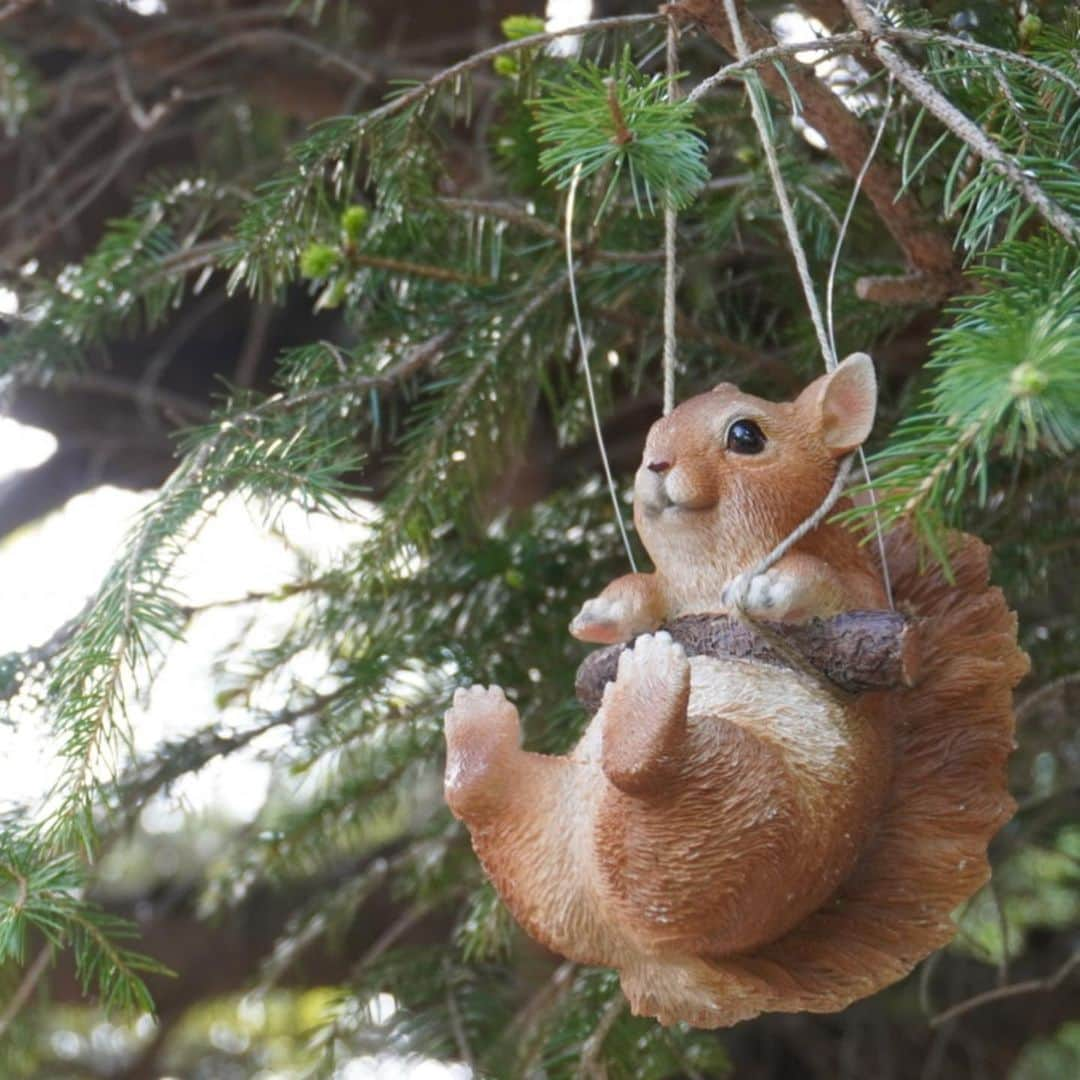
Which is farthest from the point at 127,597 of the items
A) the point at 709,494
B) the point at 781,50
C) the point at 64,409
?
the point at 64,409

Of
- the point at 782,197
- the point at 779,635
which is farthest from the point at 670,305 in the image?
the point at 779,635

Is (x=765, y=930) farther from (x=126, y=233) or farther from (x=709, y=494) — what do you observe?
(x=126, y=233)

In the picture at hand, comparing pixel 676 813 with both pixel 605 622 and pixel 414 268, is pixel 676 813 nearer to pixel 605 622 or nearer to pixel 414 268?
pixel 605 622

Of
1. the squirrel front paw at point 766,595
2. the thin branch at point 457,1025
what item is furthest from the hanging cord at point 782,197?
the thin branch at point 457,1025

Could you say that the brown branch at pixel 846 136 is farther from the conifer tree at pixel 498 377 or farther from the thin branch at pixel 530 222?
Result: the thin branch at pixel 530 222

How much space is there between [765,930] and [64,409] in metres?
1.44

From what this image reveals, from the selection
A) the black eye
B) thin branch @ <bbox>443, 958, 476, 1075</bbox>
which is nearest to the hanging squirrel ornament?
the black eye

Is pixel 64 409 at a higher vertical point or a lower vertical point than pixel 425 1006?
higher

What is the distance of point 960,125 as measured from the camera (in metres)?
0.74

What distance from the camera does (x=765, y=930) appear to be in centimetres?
75

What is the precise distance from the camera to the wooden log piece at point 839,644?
736 mm

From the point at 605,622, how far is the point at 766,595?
0.32ft

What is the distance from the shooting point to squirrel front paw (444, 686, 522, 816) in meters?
0.77

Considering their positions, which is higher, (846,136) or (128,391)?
(846,136)
